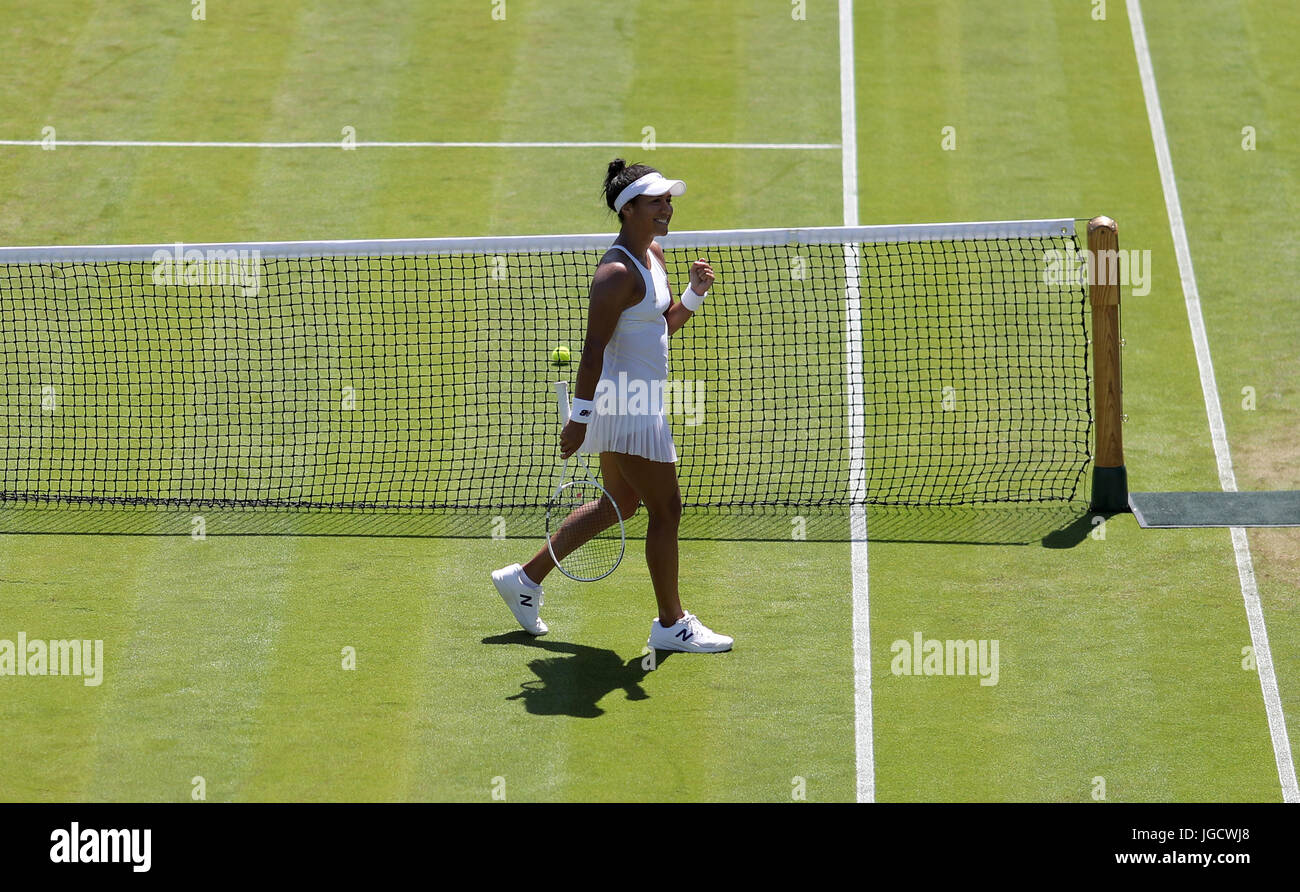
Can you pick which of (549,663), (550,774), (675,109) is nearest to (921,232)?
(549,663)

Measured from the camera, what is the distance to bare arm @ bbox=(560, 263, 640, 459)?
8891 millimetres

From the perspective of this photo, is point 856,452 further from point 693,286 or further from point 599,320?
point 599,320

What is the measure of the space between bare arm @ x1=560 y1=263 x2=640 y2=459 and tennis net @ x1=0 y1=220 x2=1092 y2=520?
2417 millimetres

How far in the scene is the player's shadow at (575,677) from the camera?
30.5 ft

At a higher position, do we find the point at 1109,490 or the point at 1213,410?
the point at 1213,410

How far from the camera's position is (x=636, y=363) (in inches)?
361

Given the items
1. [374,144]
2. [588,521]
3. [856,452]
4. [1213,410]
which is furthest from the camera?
[374,144]

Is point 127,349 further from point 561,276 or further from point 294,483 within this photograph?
point 561,276

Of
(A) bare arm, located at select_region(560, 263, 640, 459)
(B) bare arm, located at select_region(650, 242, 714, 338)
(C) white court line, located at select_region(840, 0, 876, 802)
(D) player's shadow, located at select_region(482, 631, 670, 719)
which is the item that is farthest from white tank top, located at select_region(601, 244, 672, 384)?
(C) white court line, located at select_region(840, 0, 876, 802)

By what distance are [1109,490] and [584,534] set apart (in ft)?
12.6

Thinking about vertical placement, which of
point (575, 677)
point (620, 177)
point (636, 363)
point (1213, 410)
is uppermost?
point (1213, 410)

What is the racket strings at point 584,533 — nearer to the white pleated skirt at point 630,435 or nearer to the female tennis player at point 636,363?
the female tennis player at point 636,363

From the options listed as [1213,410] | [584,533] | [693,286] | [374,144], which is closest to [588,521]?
[584,533]

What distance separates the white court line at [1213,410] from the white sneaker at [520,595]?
160 inches
